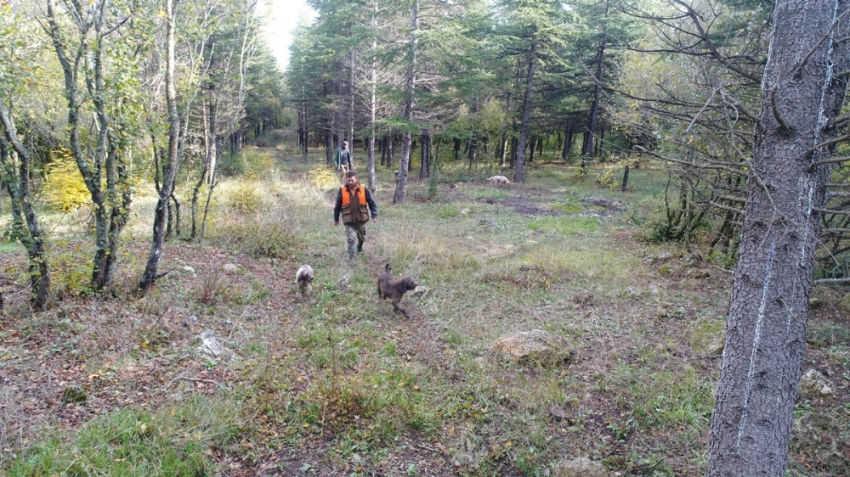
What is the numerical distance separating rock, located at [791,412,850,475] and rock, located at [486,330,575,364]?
214cm

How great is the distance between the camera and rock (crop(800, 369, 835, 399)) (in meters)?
4.43

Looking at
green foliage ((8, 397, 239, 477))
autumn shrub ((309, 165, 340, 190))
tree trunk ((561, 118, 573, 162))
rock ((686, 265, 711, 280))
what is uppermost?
tree trunk ((561, 118, 573, 162))

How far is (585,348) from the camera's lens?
18.3 feet

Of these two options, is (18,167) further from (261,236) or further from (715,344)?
(715,344)

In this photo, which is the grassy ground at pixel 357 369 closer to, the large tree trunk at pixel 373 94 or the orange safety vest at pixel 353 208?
the orange safety vest at pixel 353 208

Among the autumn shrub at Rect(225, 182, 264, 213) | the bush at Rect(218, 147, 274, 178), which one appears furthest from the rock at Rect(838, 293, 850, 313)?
the bush at Rect(218, 147, 274, 178)

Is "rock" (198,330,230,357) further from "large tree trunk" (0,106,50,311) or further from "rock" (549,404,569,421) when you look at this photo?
"rock" (549,404,569,421)

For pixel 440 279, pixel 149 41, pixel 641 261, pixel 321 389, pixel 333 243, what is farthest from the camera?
pixel 333 243

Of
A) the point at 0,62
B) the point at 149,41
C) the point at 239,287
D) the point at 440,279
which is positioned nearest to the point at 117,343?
the point at 239,287

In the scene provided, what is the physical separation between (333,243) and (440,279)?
3298 mm

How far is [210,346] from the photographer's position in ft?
15.9

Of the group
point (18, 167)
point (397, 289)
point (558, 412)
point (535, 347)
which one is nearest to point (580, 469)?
point (558, 412)

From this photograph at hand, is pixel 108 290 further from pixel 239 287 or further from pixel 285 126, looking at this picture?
pixel 285 126

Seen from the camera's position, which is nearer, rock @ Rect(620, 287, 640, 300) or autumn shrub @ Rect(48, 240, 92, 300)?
autumn shrub @ Rect(48, 240, 92, 300)
